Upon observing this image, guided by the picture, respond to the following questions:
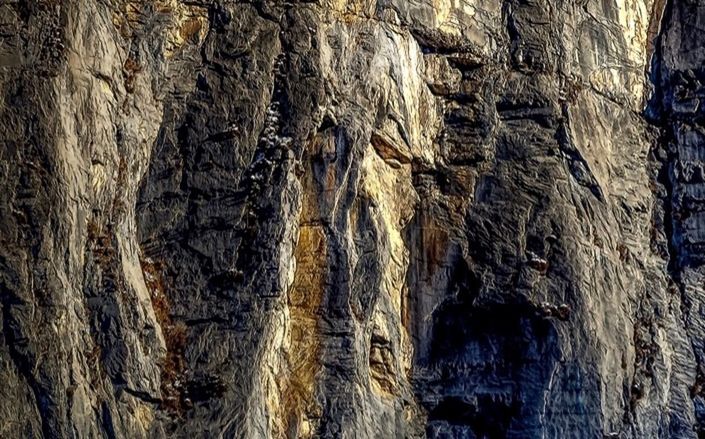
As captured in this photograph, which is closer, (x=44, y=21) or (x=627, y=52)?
(x=44, y=21)

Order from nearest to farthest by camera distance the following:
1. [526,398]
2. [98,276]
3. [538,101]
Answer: [98,276]
[526,398]
[538,101]

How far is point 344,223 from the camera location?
16000mm

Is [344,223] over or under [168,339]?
over

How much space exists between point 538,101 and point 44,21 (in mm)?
5683

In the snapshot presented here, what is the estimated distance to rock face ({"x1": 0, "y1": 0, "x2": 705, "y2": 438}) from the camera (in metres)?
15.1

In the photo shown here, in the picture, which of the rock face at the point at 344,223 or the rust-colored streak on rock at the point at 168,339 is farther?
the rust-colored streak on rock at the point at 168,339

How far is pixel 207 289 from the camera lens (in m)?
15.7

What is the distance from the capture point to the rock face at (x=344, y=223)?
15.1m

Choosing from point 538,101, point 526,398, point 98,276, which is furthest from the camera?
point 538,101

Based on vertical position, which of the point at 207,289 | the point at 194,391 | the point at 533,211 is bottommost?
the point at 194,391

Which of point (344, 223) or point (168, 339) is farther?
point (344, 223)

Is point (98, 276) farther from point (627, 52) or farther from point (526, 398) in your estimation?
point (627, 52)

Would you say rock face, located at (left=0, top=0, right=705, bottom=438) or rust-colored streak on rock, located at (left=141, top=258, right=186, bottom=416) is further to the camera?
rust-colored streak on rock, located at (left=141, top=258, right=186, bottom=416)

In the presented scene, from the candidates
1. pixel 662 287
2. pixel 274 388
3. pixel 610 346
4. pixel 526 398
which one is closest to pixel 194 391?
pixel 274 388
